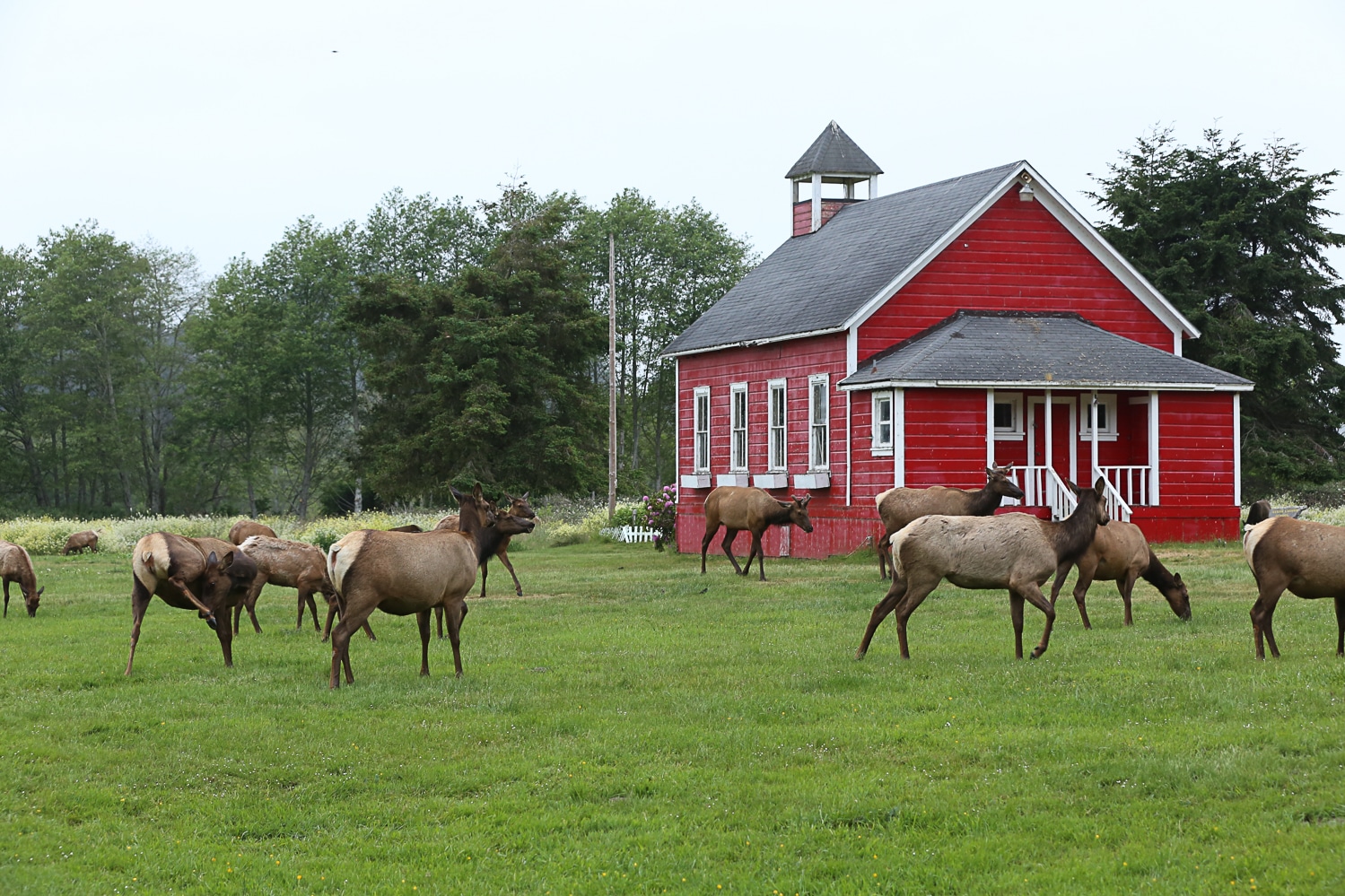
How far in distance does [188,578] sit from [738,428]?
790 inches

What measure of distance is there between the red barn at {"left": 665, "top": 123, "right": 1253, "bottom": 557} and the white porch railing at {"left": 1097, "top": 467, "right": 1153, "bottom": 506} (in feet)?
0.19

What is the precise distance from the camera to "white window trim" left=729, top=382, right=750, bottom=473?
3203 centimetres

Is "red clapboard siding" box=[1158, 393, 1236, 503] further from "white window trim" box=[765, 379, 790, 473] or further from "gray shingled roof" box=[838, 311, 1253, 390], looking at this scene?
"white window trim" box=[765, 379, 790, 473]

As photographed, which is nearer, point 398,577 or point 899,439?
point 398,577

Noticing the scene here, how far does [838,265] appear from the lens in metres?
31.4

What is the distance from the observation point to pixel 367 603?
1193cm

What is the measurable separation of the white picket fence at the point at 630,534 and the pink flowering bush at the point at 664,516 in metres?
2.81

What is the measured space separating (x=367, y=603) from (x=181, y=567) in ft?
7.37

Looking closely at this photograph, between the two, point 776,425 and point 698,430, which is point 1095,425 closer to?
point 776,425

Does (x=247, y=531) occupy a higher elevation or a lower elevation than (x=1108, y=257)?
lower

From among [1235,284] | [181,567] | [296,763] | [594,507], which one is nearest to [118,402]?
[594,507]

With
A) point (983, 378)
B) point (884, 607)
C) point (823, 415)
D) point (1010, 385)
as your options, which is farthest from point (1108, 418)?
point (884, 607)

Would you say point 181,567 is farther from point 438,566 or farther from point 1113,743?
point 1113,743

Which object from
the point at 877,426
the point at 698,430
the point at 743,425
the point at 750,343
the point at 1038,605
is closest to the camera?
the point at 1038,605
